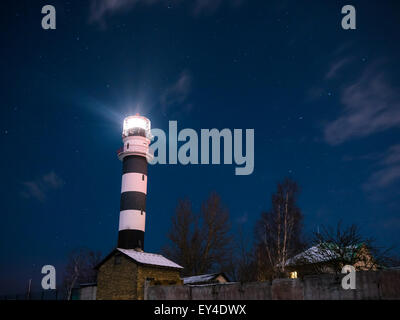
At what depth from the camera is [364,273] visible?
12859mm

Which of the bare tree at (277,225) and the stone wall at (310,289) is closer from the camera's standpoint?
the stone wall at (310,289)

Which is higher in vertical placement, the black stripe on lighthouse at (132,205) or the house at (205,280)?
the black stripe on lighthouse at (132,205)

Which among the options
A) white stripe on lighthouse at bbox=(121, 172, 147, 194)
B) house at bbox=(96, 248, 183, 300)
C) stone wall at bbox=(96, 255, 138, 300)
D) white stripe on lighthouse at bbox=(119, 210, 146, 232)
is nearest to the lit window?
house at bbox=(96, 248, 183, 300)

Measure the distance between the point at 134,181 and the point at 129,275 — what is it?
9360mm

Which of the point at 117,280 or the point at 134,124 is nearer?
the point at 117,280

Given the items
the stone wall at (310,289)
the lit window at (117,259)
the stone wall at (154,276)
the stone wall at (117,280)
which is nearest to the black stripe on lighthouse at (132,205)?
the lit window at (117,259)

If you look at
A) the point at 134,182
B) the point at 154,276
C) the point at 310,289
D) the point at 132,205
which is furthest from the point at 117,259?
the point at 310,289

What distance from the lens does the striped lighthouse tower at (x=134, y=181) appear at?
99.2 feet

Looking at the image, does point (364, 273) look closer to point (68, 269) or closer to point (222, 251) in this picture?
point (222, 251)

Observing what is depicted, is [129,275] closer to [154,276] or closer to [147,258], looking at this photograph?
[154,276]

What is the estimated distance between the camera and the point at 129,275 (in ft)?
80.9

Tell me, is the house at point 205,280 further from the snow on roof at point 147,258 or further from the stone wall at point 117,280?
the stone wall at point 117,280

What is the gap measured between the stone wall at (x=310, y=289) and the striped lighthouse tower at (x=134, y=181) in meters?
11.7
